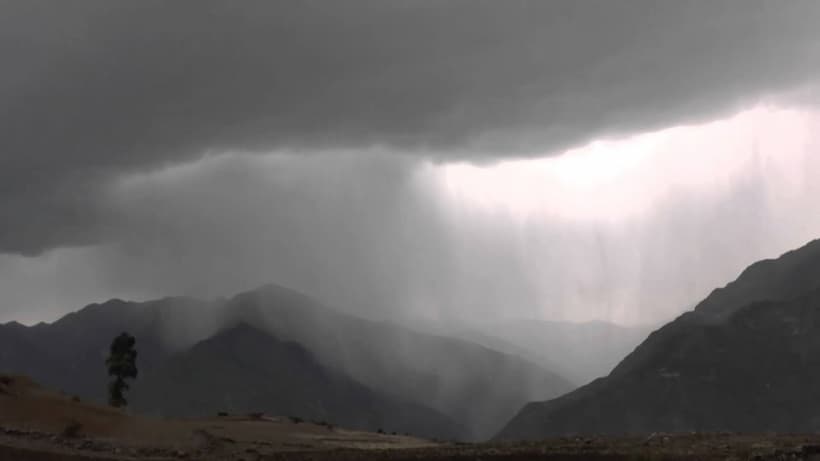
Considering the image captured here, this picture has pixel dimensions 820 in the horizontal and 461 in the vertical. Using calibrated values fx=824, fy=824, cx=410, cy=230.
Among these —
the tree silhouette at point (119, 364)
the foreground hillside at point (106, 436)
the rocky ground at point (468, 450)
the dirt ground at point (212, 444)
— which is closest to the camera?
the rocky ground at point (468, 450)

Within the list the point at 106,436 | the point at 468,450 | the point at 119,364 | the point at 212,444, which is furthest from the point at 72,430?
the point at 119,364

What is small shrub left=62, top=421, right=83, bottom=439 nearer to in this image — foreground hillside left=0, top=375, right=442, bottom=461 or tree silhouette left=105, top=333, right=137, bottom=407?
foreground hillside left=0, top=375, right=442, bottom=461

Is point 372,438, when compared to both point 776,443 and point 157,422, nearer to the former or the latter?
point 157,422

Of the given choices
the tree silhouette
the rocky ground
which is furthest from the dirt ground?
the tree silhouette

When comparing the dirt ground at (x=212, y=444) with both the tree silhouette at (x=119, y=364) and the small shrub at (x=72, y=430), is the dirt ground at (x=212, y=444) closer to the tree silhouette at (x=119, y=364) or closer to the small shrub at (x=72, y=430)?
the small shrub at (x=72, y=430)

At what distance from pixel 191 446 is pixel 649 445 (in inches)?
1400

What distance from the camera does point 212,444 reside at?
67.6 metres

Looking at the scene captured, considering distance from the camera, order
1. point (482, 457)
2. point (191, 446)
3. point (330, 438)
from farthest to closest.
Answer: point (330, 438), point (191, 446), point (482, 457)

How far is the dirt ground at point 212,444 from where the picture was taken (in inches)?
2199

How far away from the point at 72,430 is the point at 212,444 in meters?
10.8

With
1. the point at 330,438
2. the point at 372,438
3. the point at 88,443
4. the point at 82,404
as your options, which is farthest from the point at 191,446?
the point at 372,438

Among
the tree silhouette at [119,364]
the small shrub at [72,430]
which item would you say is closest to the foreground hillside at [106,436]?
the small shrub at [72,430]

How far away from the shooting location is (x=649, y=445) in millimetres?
60094

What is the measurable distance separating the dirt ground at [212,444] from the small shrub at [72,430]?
96 millimetres
